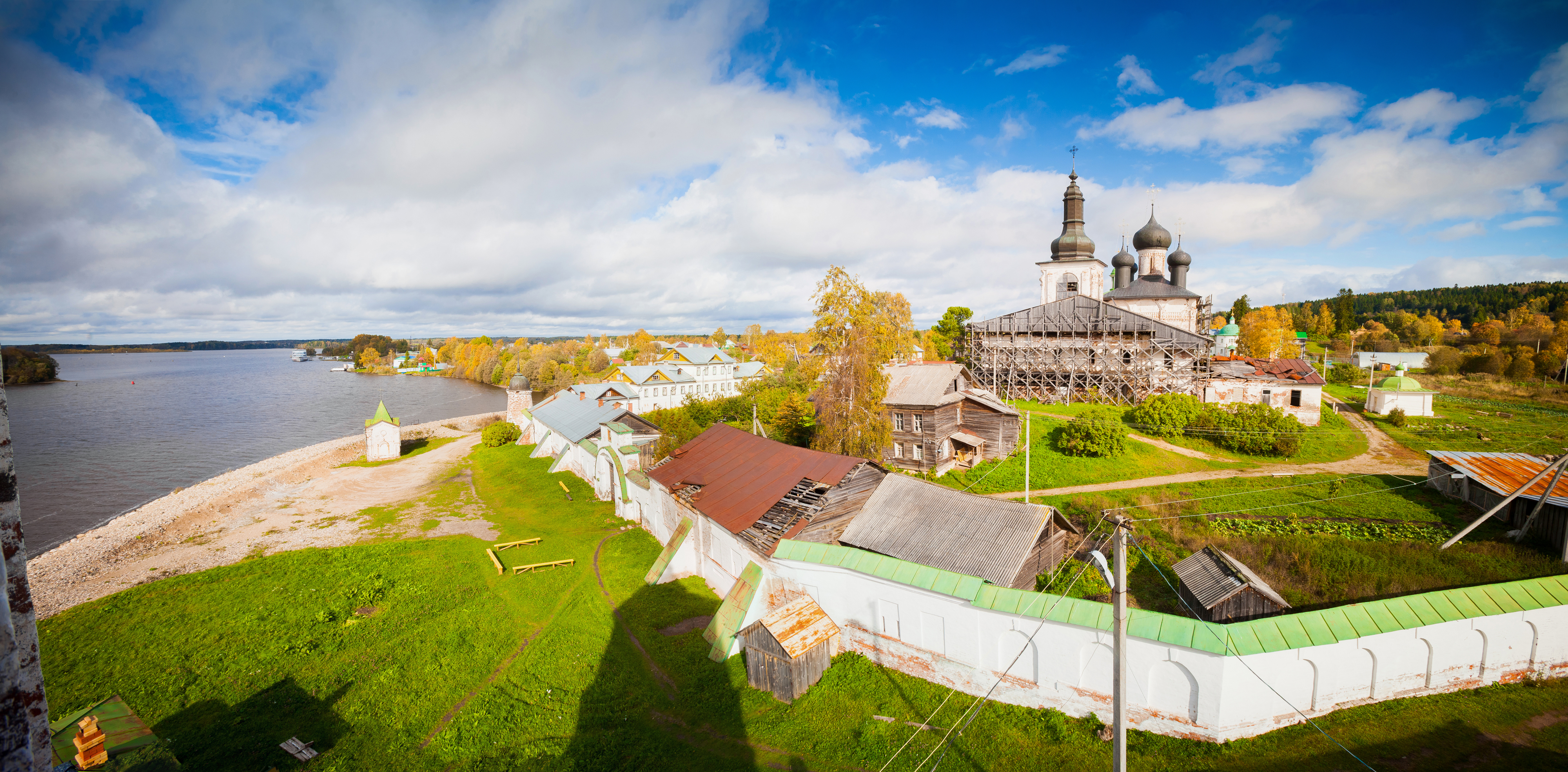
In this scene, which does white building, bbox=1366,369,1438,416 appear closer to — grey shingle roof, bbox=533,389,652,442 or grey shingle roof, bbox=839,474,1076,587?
grey shingle roof, bbox=839,474,1076,587

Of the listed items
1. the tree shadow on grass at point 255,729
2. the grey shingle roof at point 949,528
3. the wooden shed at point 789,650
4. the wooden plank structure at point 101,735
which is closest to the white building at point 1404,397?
the grey shingle roof at point 949,528

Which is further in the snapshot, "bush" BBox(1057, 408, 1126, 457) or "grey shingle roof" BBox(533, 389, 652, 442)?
"grey shingle roof" BBox(533, 389, 652, 442)

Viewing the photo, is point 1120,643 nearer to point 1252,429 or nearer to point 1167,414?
point 1252,429

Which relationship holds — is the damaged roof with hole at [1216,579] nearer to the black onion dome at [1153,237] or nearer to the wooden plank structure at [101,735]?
the wooden plank structure at [101,735]

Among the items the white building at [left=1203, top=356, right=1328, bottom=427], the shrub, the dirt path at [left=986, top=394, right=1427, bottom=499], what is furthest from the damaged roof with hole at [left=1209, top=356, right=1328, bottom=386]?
the dirt path at [left=986, top=394, right=1427, bottom=499]

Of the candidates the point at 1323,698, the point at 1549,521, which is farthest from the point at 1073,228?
the point at 1323,698

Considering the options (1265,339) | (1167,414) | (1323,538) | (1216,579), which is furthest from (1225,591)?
(1265,339)
